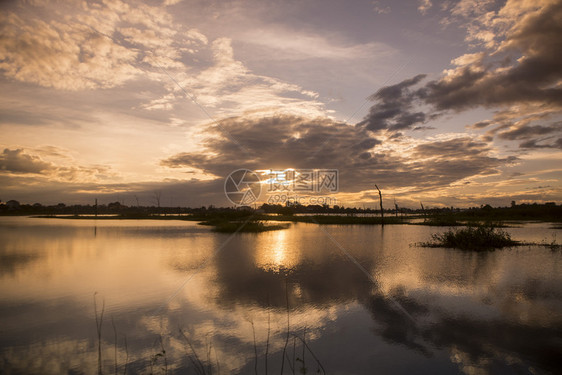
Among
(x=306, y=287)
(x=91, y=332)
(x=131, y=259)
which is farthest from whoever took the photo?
(x=131, y=259)

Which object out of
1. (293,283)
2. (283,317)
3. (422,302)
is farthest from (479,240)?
(283,317)

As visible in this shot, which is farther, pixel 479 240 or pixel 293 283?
pixel 479 240

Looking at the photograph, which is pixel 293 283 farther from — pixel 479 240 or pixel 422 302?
pixel 479 240

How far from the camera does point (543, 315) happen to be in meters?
8.50

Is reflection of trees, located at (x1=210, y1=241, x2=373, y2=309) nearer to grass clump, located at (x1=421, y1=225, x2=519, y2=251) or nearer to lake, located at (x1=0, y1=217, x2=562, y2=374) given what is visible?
lake, located at (x1=0, y1=217, x2=562, y2=374)

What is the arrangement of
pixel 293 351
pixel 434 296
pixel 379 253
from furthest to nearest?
pixel 379 253 < pixel 434 296 < pixel 293 351

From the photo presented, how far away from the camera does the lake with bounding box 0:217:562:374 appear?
20.1 ft

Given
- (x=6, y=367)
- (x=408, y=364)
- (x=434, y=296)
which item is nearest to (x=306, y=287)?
(x=434, y=296)

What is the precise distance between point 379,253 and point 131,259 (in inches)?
602

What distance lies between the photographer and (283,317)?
27.6ft

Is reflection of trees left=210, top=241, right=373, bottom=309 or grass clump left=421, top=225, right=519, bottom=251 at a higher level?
grass clump left=421, top=225, right=519, bottom=251

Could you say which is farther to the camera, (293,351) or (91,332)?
(91,332)

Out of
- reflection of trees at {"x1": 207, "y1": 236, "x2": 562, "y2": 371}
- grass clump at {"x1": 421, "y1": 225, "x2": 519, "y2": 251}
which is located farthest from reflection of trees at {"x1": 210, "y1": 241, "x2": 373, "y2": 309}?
grass clump at {"x1": 421, "y1": 225, "x2": 519, "y2": 251}

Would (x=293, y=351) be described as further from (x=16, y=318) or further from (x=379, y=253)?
(x=379, y=253)
